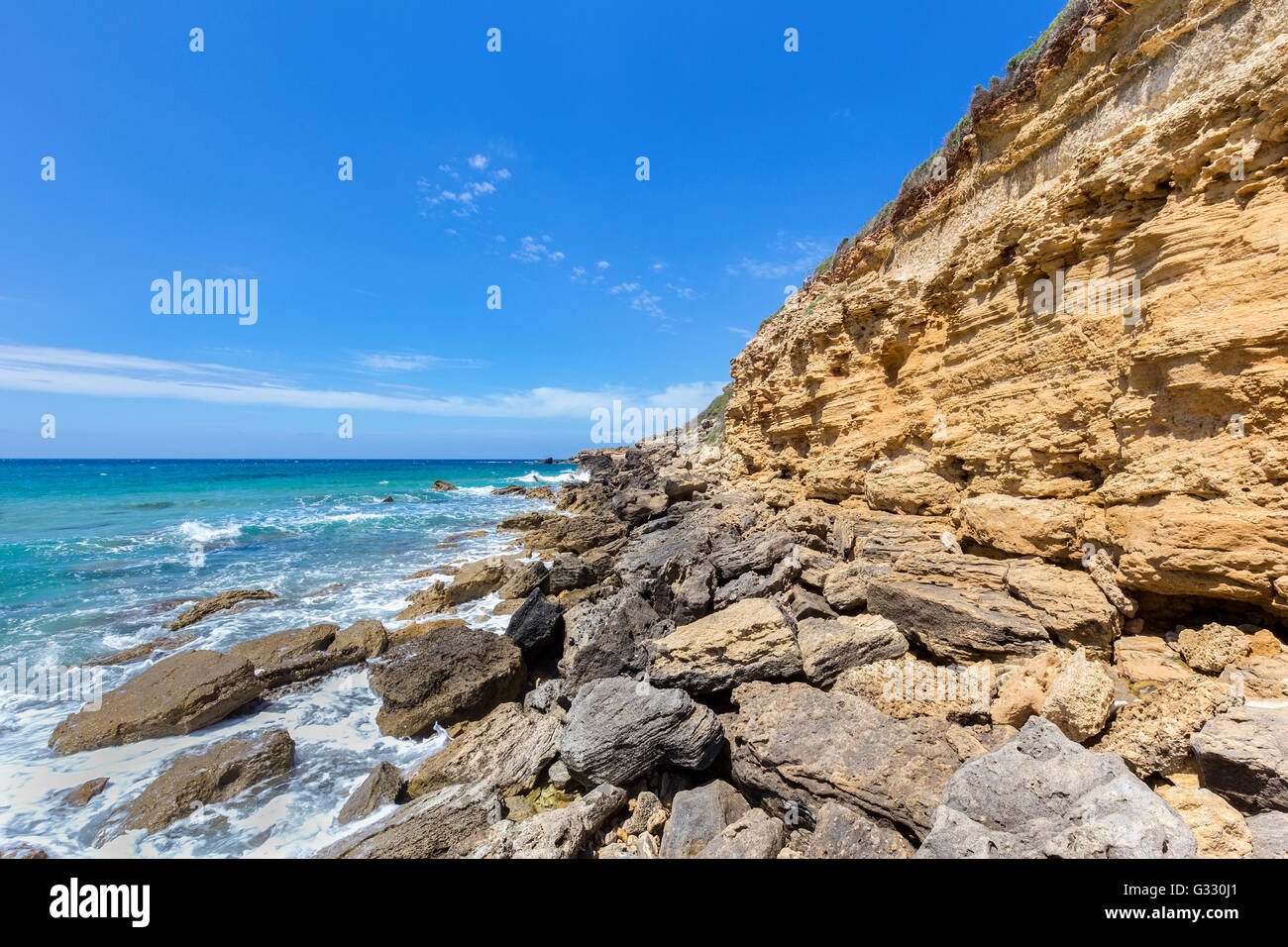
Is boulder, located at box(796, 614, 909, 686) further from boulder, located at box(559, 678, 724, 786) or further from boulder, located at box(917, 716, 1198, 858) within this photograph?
boulder, located at box(917, 716, 1198, 858)

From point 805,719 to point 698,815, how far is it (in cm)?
161

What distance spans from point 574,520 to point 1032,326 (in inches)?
733

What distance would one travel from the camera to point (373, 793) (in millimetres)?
6141

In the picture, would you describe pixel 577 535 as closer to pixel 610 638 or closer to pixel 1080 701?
pixel 610 638

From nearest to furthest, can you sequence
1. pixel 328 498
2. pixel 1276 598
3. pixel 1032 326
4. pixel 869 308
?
pixel 1276 598
pixel 1032 326
pixel 869 308
pixel 328 498

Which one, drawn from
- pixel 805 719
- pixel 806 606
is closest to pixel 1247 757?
pixel 805 719

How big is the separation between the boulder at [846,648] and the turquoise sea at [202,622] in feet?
20.5

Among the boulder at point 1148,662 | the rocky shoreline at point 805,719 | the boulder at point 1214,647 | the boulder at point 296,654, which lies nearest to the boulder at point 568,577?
the rocky shoreline at point 805,719

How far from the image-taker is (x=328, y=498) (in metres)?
42.3
